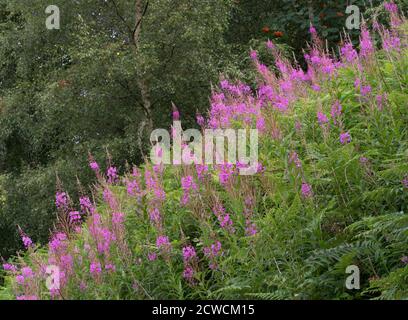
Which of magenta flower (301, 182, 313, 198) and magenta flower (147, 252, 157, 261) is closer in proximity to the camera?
magenta flower (301, 182, 313, 198)

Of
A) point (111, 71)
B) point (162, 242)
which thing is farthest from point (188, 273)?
point (111, 71)

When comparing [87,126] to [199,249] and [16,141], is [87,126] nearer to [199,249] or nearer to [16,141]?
[16,141]

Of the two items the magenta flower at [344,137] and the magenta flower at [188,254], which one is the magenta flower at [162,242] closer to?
the magenta flower at [188,254]

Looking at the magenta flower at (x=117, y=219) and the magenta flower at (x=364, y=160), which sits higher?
the magenta flower at (x=364, y=160)

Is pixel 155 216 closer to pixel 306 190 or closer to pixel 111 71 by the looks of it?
pixel 306 190

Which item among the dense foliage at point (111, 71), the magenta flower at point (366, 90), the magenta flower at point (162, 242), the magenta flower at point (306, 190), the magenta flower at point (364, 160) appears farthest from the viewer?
the dense foliage at point (111, 71)

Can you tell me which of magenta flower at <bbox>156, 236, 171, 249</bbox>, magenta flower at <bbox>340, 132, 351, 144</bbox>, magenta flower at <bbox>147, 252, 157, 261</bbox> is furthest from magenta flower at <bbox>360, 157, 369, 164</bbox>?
magenta flower at <bbox>147, 252, 157, 261</bbox>

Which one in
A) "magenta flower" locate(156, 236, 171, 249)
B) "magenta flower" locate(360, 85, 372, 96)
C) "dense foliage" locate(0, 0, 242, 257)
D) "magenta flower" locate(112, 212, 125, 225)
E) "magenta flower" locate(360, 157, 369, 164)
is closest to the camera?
"magenta flower" locate(360, 157, 369, 164)

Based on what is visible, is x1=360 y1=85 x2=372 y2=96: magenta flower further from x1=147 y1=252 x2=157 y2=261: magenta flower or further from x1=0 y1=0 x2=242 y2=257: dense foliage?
x1=0 y1=0 x2=242 y2=257: dense foliage

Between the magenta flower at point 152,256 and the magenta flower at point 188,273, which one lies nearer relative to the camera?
the magenta flower at point 188,273

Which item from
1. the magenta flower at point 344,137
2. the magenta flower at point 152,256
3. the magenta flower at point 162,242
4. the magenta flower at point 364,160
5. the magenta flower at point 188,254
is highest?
the magenta flower at point 344,137

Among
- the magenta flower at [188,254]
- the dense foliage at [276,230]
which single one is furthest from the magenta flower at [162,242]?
the magenta flower at [188,254]

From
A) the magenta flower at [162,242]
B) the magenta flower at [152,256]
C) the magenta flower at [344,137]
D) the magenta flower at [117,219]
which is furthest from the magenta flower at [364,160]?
the magenta flower at [117,219]

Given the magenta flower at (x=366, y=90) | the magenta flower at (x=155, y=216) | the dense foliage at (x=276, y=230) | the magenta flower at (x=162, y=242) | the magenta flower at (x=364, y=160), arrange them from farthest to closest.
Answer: the magenta flower at (x=366, y=90) < the magenta flower at (x=155, y=216) < the magenta flower at (x=162, y=242) < the magenta flower at (x=364, y=160) < the dense foliage at (x=276, y=230)
